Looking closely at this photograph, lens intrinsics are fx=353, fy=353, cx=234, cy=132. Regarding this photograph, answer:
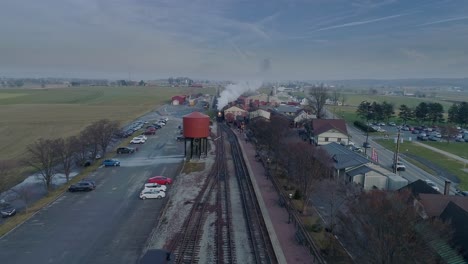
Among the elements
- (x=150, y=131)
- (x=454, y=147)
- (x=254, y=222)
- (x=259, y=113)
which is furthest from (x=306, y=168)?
(x=259, y=113)

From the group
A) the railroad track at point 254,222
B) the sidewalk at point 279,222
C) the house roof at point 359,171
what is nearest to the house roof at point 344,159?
the house roof at point 359,171

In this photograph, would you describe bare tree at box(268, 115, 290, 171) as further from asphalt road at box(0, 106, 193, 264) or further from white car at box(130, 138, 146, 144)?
white car at box(130, 138, 146, 144)

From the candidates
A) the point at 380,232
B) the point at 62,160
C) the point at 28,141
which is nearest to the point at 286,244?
the point at 380,232

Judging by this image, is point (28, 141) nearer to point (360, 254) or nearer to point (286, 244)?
point (286, 244)

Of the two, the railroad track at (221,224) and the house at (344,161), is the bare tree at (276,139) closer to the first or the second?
the railroad track at (221,224)

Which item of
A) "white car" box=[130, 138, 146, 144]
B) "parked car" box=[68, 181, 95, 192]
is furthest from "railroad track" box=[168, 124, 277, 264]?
"white car" box=[130, 138, 146, 144]

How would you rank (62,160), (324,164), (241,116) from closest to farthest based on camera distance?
(324,164)
(62,160)
(241,116)
